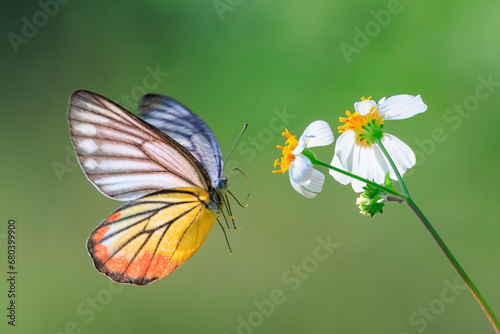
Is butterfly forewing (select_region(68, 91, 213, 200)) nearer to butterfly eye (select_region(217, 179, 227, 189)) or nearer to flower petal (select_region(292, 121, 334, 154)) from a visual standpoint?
butterfly eye (select_region(217, 179, 227, 189))

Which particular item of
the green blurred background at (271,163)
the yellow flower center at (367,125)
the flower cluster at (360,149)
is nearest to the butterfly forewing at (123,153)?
the flower cluster at (360,149)

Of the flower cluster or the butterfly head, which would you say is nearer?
the flower cluster

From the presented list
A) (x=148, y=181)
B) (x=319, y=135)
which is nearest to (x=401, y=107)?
(x=319, y=135)

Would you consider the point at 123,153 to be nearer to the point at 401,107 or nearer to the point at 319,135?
the point at 319,135

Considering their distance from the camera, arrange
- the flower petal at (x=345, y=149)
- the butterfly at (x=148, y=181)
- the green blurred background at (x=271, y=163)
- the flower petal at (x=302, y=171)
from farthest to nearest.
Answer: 1. the green blurred background at (x=271, y=163)
2. the butterfly at (x=148, y=181)
3. the flower petal at (x=345, y=149)
4. the flower petal at (x=302, y=171)

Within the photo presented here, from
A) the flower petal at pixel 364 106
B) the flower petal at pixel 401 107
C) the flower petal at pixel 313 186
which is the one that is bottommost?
the flower petal at pixel 313 186

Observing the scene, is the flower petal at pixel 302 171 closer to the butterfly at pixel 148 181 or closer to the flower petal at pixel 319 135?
the flower petal at pixel 319 135

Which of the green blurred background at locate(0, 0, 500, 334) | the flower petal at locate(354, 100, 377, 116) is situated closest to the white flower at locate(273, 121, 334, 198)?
the flower petal at locate(354, 100, 377, 116)
